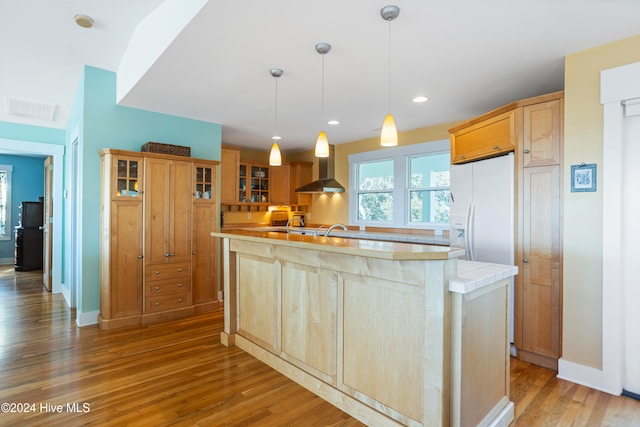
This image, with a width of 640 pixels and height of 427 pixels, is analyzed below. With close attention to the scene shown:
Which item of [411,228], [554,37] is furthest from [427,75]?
[411,228]

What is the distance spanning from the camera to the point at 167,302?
13.5ft

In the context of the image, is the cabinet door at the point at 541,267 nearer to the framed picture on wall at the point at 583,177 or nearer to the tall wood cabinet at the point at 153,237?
the framed picture on wall at the point at 583,177

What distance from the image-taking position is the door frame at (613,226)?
2438 millimetres

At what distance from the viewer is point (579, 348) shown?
2.64 meters

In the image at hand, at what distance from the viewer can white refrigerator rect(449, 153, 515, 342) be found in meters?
3.14

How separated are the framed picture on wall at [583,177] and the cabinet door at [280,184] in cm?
491

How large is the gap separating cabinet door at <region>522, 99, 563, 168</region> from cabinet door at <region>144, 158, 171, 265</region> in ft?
12.2

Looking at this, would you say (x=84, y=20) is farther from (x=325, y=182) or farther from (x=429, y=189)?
(x=429, y=189)

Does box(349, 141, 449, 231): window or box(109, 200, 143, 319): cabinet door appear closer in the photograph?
box(109, 200, 143, 319): cabinet door

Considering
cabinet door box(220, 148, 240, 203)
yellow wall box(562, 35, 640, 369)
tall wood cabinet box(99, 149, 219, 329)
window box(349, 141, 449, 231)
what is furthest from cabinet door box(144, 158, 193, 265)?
yellow wall box(562, 35, 640, 369)

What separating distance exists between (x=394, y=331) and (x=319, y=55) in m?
2.09

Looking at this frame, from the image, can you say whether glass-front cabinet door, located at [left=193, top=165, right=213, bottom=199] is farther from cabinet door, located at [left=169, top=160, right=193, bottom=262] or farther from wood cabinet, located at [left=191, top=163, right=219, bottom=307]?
cabinet door, located at [left=169, top=160, right=193, bottom=262]

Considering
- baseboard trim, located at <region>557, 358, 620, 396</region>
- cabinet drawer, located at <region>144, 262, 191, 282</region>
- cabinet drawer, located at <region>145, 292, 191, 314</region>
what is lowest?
baseboard trim, located at <region>557, 358, 620, 396</region>

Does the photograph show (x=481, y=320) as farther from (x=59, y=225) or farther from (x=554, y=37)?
(x=59, y=225)
